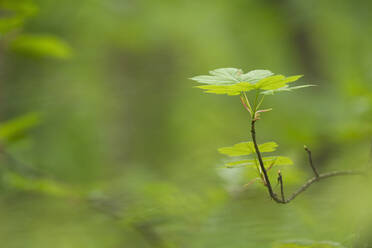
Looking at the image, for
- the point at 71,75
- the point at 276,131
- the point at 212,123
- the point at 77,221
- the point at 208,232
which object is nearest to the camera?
the point at 208,232

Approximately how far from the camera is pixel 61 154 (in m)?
1.45

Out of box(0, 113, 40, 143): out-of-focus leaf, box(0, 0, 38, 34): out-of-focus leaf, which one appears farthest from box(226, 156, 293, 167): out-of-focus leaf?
box(0, 113, 40, 143): out-of-focus leaf

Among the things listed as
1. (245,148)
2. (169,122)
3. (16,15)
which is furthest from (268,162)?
(169,122)

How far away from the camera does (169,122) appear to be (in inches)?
88.4

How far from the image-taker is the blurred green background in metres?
0.77

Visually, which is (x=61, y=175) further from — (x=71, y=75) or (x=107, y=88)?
(x=107, y=88)

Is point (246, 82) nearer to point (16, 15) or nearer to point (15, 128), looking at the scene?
point (16, 15)

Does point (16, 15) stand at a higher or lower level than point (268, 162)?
higher

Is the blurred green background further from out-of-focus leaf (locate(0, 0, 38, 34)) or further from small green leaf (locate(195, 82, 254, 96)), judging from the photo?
small green leaf (locate(195, 82, 254, 96))

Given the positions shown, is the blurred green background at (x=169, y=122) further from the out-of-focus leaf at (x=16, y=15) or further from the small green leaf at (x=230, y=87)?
the small green leaf at (x=230, y=87)

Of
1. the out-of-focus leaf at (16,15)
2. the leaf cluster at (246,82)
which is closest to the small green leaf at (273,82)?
the leaf cluster at (246,82)

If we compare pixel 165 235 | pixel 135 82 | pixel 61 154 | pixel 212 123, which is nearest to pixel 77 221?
pixel 165 235

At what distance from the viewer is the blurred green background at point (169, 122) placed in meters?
0.77

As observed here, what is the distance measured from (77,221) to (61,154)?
1.47 feet
